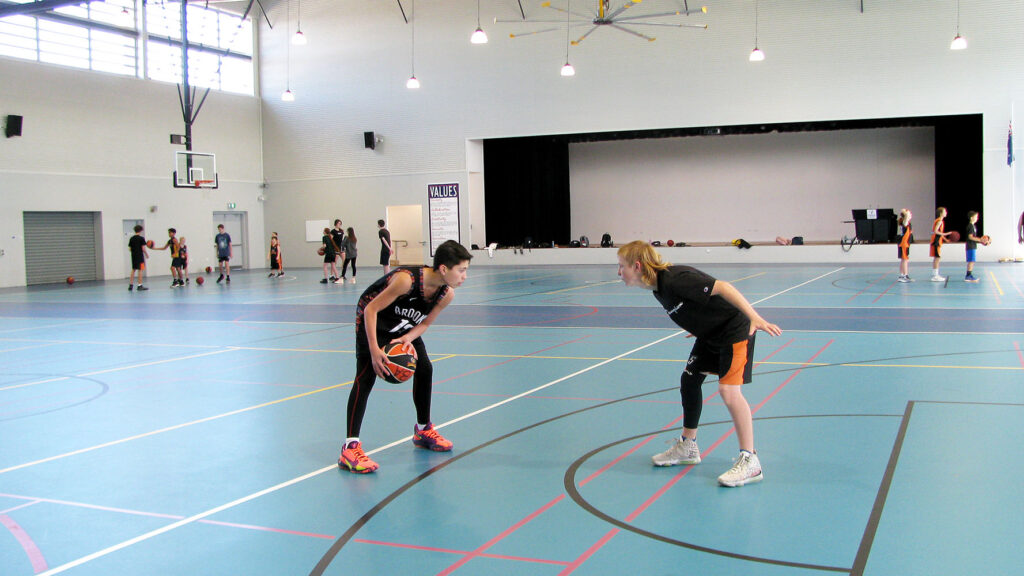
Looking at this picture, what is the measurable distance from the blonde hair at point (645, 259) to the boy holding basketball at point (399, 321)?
3.28 ft

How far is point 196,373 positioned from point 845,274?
18.8 metres

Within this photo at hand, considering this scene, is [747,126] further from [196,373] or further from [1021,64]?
[196,373]

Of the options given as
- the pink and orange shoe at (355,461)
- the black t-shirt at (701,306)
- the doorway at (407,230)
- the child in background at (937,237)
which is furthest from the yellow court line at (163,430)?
the doorway at (407,230)

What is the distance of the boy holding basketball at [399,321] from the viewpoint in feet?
17.2

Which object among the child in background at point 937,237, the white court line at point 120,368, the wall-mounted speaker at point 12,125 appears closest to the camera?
the white court line at point 120,368

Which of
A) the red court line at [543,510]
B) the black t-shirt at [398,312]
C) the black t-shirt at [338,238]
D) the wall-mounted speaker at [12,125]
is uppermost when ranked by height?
the wall-mounted speaker at [12,125]

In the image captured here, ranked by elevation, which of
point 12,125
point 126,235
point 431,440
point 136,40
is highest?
point 136,40

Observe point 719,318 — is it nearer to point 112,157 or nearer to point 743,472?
point 743,472

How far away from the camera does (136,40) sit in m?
29.8

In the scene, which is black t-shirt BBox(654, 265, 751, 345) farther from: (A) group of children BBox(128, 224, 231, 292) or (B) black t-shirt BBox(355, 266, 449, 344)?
(A) group of children BBox(128, 224, 231, 292)

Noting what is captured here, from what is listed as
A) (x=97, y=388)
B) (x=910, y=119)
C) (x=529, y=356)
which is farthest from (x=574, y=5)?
(x=97, y=388)

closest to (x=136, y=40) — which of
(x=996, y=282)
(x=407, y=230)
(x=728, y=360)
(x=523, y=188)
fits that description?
(x=407, y=230)

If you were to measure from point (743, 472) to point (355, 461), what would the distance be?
243 cm

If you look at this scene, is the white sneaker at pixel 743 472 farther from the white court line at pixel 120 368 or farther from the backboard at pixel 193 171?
the backboard at pixel 193 171
